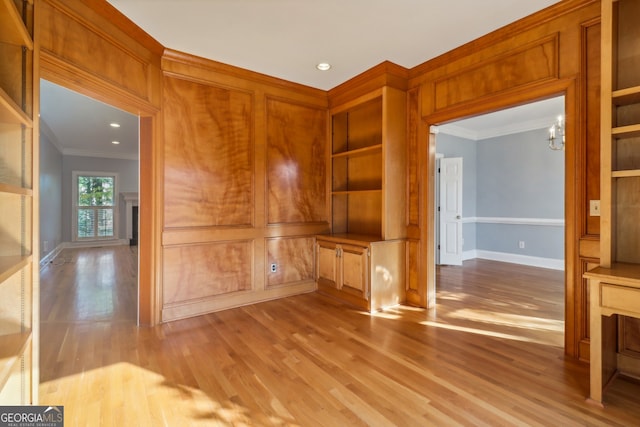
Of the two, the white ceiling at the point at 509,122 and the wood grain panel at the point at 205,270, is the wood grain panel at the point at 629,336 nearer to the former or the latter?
the wood grain panel at the point at 205,270

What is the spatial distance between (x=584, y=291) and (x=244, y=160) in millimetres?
3333

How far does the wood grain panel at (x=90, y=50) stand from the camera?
207cm

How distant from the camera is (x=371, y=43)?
2.96 metres

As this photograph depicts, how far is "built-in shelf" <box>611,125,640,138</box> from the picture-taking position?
5.92 ft

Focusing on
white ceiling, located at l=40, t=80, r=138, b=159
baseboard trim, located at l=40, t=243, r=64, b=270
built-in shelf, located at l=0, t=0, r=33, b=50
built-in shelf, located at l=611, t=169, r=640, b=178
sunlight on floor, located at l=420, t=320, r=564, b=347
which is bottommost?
sunlight on floor, located at l=420, t=320, r=564, b=347

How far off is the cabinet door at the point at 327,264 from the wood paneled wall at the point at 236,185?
0.45 ft

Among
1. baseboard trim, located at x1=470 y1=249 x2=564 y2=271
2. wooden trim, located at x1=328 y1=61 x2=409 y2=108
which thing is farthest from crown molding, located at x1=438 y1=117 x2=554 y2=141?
wooden trim, located at x1=328 y1=61 x2=409 y2=108

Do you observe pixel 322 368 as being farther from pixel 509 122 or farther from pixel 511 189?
pixel 509 122

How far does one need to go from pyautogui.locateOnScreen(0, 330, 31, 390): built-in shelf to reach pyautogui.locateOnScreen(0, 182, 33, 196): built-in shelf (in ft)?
2.30

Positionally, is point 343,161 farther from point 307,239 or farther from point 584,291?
point 584,291

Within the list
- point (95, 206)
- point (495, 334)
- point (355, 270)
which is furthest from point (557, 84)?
point (95, 206)

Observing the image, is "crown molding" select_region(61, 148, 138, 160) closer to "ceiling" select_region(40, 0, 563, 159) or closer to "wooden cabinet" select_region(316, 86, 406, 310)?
"ceiling" select_region(40, 0, 563, 159)

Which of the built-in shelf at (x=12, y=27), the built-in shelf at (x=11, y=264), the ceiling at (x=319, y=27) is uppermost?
the ceiling at (x=319, y=27)

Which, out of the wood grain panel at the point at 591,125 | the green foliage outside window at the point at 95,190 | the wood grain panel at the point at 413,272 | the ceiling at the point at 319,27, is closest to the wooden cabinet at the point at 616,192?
the wood grain panel at the point at 591,125
